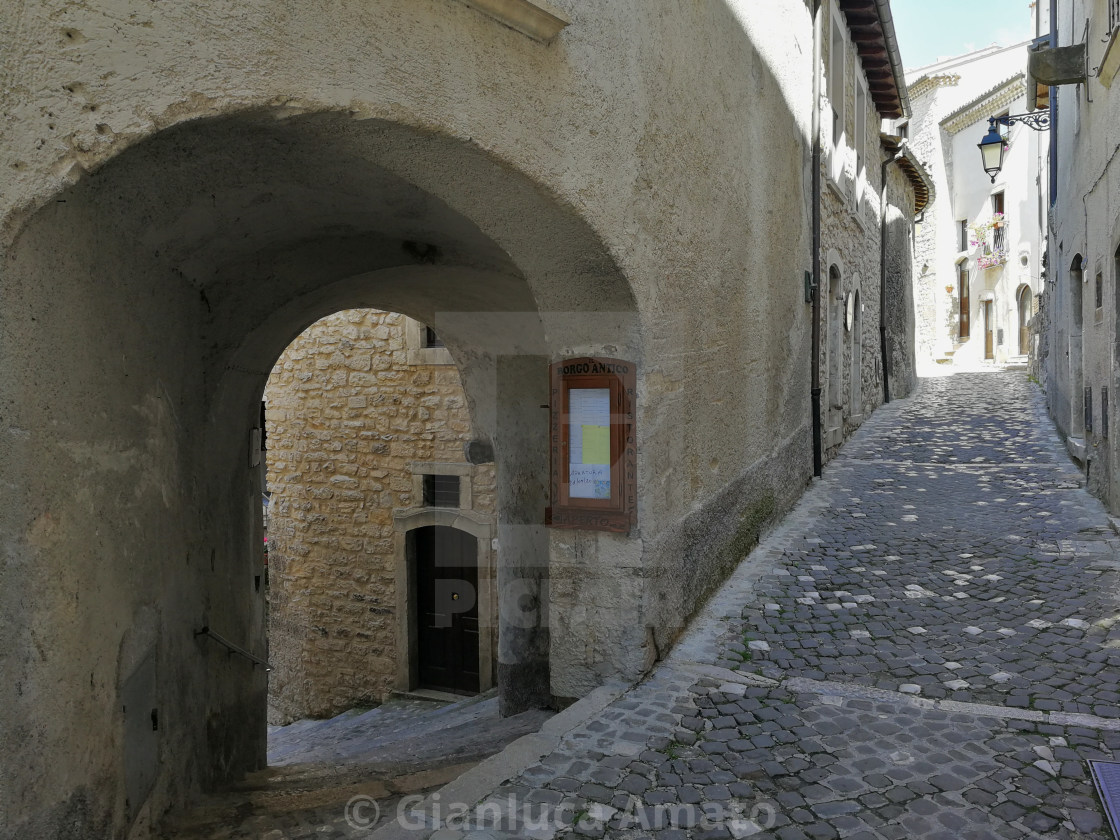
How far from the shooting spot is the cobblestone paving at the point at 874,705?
284 centimetres

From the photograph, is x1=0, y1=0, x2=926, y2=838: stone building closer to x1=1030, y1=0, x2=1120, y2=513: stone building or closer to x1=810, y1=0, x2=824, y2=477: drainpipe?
x1=810, y1=0, x2=824, y2=477: drainpipe

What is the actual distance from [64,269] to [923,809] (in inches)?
131

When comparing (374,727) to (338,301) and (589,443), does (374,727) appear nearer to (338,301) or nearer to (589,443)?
(338,301)

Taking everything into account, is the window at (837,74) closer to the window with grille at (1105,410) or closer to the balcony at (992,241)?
the window with grille at (1105,410)

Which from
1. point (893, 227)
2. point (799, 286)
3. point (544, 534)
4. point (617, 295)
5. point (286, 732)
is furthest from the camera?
point (893, 227)

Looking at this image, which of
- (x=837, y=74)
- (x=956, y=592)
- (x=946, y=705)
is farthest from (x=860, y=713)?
(x=837, y=74)

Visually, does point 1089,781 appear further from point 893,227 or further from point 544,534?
point 893,227

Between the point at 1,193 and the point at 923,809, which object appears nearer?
the point at 1,193

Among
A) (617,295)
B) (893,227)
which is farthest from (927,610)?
(893,227)

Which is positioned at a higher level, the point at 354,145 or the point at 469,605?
the point at 354,145

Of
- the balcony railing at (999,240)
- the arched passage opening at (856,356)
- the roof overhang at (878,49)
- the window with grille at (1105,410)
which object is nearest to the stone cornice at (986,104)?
the balcony railing at (999,240)

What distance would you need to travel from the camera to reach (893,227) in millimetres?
16438

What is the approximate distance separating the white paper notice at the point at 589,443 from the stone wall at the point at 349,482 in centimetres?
491

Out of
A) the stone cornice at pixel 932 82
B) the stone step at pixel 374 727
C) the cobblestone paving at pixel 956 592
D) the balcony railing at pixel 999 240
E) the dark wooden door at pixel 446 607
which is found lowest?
the stone step at pixel 374 727
